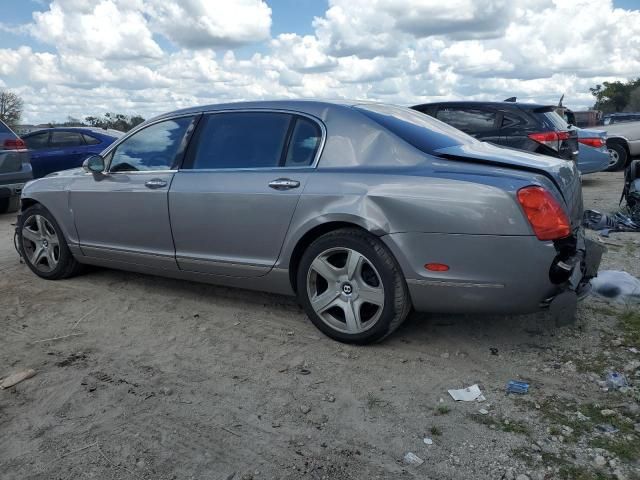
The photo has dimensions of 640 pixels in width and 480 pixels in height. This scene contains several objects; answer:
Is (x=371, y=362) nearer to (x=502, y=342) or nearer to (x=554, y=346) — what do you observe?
(x=502, y=342)

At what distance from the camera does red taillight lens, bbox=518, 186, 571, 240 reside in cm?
318

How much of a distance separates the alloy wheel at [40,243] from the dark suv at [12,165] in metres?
4.10

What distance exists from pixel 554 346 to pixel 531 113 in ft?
18.0

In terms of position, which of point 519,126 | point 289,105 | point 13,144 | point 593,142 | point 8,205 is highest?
point 289,105

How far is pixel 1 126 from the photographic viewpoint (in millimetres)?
9414

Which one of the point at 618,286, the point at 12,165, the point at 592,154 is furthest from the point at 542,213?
the point at 12,165

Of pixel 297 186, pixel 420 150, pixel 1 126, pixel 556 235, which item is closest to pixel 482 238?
pixel 556 235

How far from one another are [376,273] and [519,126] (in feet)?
18.6

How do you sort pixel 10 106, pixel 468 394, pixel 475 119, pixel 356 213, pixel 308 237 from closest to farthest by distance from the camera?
pixel 468 394 → pixel 356 213 → pixel 308 237 → pixel 475 119 → pixel 10 106

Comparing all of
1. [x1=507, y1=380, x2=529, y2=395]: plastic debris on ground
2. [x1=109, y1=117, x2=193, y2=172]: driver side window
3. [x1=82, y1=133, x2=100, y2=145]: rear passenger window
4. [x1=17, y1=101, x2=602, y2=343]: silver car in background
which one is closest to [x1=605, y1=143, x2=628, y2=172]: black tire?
[x1=17, y1=101, x2=602, y2=343]: silver car in background

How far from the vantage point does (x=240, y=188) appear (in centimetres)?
403

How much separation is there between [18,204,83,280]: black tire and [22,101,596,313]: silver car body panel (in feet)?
1.64

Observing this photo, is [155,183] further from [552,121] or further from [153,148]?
[552,121]

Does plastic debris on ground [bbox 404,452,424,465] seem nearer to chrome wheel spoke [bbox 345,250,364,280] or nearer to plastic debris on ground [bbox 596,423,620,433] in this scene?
plastic debris on ground [bbox 596,423,620,433]
